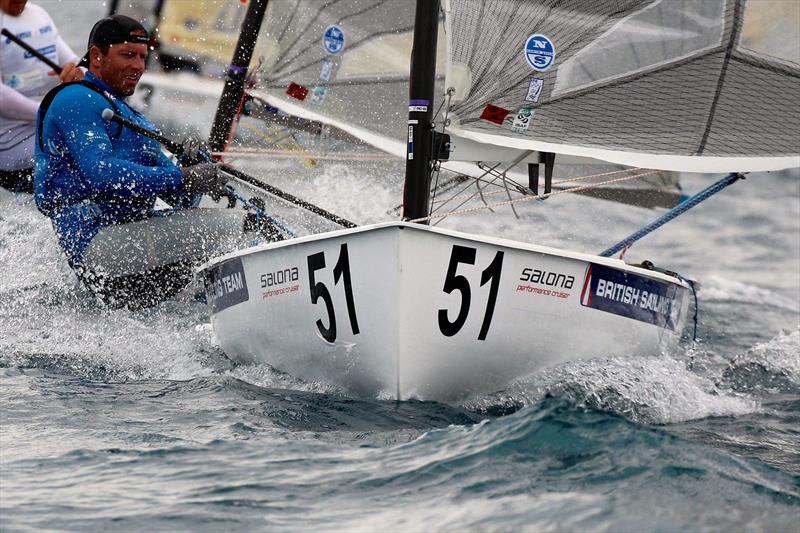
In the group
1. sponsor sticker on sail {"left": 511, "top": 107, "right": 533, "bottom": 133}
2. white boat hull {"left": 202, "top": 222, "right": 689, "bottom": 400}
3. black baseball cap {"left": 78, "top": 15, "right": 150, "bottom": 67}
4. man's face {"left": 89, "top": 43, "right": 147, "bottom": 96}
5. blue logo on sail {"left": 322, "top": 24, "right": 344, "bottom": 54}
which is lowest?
white boat hull {"left": 202, "top": 222, "right": 689, "bottom": 400}

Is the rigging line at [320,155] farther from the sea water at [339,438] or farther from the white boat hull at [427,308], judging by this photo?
the white boat hull at [427,308]

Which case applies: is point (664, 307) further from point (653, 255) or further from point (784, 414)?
point (653, 255)

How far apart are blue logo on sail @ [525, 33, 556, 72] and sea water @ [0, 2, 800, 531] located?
1.13 meters

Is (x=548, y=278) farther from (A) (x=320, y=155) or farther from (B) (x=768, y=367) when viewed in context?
(A) (x=320, y=155)

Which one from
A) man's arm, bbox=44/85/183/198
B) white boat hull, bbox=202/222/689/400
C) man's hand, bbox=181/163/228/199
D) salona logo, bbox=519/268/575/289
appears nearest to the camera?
white boat hull, bbox=202/222/689/400

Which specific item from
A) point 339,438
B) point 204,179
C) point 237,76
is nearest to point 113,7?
point 237,76

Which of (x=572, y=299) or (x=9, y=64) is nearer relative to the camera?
(x=572, y=299)

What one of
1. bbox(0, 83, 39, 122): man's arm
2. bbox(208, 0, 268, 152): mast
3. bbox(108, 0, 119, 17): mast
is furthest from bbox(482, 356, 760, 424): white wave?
bbox(108, 0, 119, 17): mast

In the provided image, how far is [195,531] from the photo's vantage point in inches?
102

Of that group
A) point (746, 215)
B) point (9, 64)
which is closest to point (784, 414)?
point (9, 64)

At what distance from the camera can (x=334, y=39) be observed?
20.3ft

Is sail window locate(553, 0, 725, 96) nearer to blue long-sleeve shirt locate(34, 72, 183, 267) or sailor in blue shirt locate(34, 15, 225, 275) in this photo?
sailor in blue shirt locate(34, 15, 225, 275)

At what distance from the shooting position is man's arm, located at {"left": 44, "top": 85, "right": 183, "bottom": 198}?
446 centimetres

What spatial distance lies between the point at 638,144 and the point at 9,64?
371 cm
